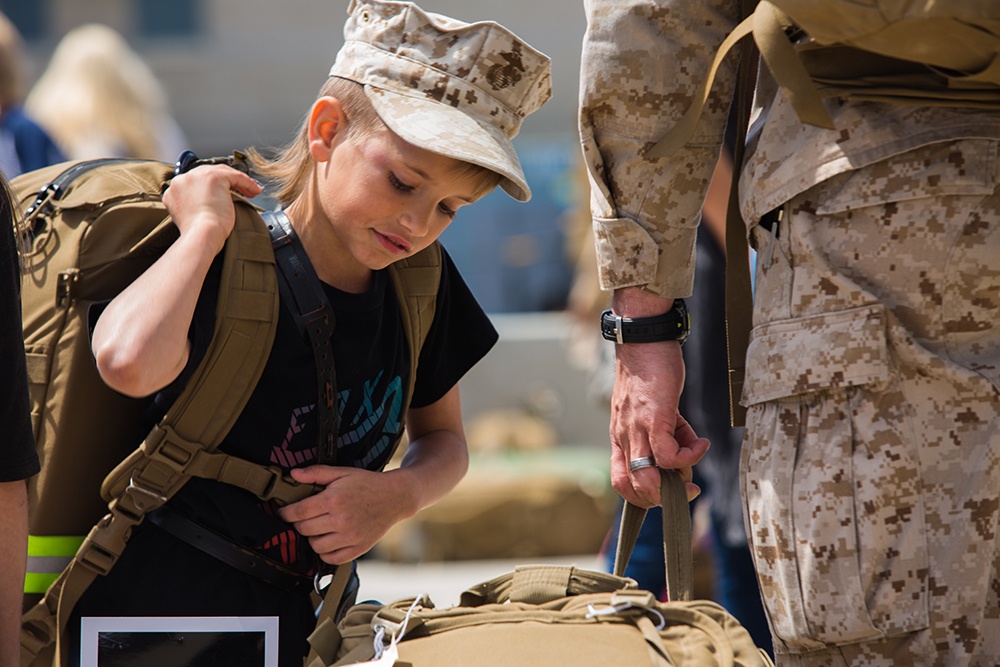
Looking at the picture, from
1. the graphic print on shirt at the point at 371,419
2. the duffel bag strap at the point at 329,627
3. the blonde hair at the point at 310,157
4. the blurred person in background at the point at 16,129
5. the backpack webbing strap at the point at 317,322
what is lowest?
the duffel bag strap at the point at 329,627

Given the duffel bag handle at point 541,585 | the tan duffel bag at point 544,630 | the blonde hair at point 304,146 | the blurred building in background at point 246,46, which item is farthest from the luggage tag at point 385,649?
the blurred building in background at point 246,46

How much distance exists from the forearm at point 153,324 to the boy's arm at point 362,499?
307 millimetres

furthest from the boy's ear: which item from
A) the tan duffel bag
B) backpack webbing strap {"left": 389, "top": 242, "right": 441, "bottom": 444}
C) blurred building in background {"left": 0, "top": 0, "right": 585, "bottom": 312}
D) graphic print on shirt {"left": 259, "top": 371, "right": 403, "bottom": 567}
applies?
blurred building in background {"left": 0, "top": 0, "right": 585, "bottom": 312}

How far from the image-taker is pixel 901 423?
5.71ft

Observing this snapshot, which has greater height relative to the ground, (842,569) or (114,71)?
(114,71)

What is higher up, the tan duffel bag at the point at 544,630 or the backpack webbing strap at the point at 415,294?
the backpack webbing strap at the point at 415,294

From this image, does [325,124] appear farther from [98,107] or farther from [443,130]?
[98,107]

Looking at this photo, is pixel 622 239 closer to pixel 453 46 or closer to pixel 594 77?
pixel 594 77

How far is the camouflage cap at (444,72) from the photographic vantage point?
6.73 ft

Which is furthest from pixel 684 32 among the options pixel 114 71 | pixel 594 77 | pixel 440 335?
pixel 114 71

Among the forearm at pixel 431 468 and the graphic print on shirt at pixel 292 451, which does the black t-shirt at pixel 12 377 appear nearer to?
the graphic print on shirt at pixel 292 451

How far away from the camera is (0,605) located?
1777 millimetres

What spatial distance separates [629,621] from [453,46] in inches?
39.1

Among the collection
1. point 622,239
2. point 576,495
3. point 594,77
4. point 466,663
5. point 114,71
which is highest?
point 114,71
